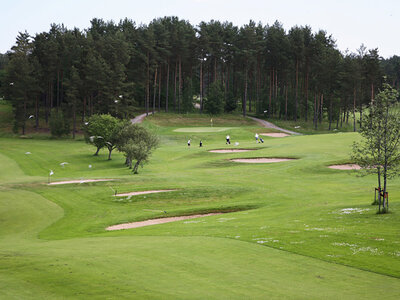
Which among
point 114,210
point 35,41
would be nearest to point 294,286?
point 114,210

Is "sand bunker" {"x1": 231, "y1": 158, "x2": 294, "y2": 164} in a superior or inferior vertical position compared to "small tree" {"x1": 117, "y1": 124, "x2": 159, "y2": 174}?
inferior

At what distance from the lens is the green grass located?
43.2ft

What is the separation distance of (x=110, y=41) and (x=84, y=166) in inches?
2050

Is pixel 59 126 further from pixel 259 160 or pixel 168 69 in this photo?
pixel 259 160

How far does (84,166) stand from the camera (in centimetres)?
6072

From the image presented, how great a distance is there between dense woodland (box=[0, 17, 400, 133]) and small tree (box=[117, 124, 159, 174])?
30.3 meters

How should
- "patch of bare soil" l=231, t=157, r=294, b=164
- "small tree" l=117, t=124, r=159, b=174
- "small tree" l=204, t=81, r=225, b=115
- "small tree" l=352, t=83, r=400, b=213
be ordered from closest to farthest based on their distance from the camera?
"small tree" l=352, t=83, r=400, b=213, "small tree" l=117, t=124, r=159, b=174, "patch of bare soil" l=231, t=157, r=294, b=164, "small tree" l=204, t=81, r=225, b=115

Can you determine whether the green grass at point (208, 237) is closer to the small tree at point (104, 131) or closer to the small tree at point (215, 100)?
the small tree at point (104, 131)

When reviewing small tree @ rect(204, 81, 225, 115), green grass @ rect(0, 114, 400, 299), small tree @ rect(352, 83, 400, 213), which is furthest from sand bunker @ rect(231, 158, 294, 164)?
small tree @ rect(204, 81, 225, 115)

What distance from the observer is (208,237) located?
68.2 ft

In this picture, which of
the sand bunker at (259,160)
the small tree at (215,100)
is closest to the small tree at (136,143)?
the sand bunker at (259,160)

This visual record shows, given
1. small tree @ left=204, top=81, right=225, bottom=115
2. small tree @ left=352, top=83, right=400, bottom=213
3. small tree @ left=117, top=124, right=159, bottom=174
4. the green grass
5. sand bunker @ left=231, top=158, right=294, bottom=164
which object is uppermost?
small tree @ left=204, top=81, right=225, bottom=115

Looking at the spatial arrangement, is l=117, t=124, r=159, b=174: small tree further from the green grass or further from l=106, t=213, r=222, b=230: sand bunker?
l=106, t=213, r=222, b=230: sand bunker

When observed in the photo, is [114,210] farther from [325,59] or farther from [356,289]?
[325,59]
